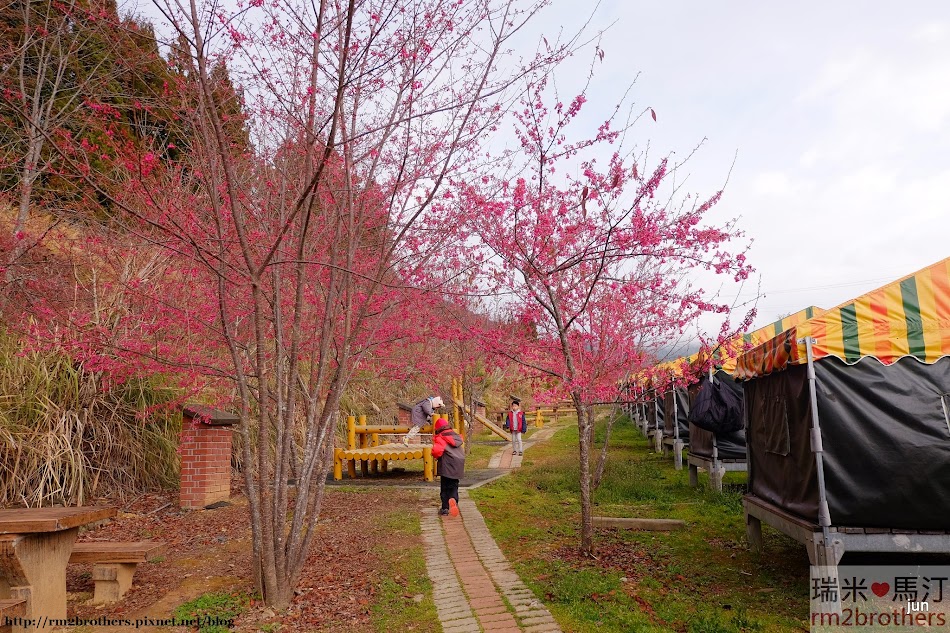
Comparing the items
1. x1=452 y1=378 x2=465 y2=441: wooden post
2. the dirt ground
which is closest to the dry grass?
the dirt ground

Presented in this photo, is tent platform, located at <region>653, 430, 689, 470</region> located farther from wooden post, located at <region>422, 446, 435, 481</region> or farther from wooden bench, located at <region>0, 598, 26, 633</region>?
wooden bench, located at <region>0, 598, 26, 633</region>

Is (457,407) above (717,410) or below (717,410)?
below

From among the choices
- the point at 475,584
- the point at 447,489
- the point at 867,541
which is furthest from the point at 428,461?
the point at 867,541

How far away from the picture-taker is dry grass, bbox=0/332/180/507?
681cm

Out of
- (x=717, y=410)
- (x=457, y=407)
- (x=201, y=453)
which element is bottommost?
(x=201, y=453)

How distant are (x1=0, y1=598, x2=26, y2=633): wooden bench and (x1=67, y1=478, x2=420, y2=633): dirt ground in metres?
0.44

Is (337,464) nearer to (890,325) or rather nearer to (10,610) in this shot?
(10,610)

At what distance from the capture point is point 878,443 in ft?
14.7

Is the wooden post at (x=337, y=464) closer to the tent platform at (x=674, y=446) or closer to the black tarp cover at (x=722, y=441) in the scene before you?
the black tarp cover at (x=722, y=441)

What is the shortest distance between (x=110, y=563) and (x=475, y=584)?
2.84 meters

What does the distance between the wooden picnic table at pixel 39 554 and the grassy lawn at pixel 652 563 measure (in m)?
3.35

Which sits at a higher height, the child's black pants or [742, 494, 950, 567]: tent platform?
[742, 494, 950, 567]: tent platform

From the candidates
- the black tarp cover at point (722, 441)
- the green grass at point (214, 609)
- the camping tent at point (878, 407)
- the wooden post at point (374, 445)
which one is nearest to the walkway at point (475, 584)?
the green grass at point (214, 609)

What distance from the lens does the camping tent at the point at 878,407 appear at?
4363mm
